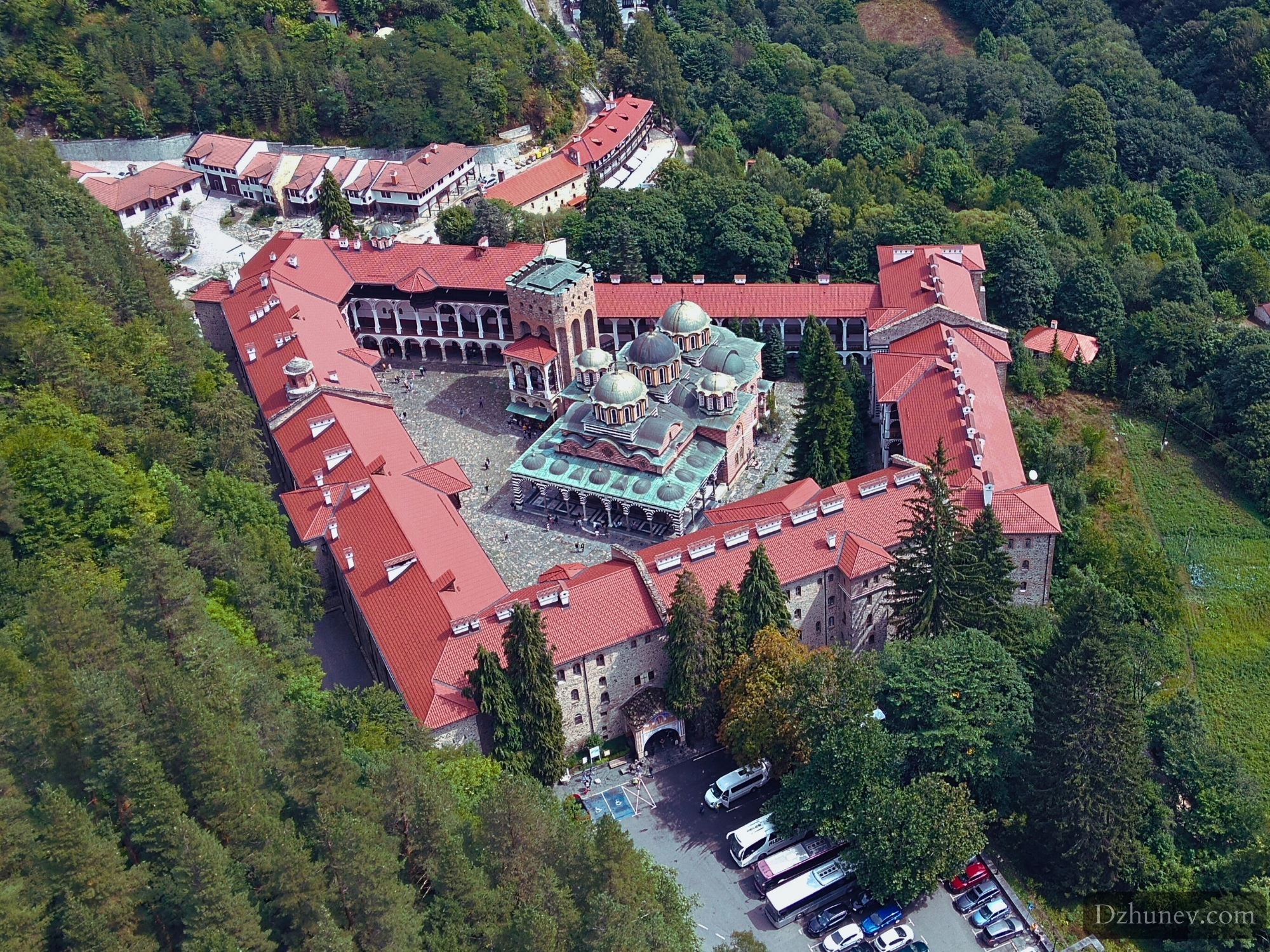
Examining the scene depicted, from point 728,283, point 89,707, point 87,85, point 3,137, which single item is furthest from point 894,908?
point 87,85

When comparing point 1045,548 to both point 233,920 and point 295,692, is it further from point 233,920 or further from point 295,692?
point 233,920

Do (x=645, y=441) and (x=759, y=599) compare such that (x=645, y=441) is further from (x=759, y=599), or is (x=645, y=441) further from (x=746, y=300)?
(x=746, y=300)

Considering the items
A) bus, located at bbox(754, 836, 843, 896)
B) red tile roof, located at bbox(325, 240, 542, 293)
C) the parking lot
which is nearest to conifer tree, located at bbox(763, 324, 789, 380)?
red tile roof, located at bbox(325, 240, 542, 293)

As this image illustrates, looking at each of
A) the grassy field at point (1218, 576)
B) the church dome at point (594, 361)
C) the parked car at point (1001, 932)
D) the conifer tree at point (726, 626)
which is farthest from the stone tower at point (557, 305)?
the parked car at point (1001, 932)

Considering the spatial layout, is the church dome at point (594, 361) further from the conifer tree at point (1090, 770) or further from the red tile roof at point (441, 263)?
the conifer tree at point (1090, 770)

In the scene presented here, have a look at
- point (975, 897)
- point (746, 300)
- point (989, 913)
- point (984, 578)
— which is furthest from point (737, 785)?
point (746, 300)
